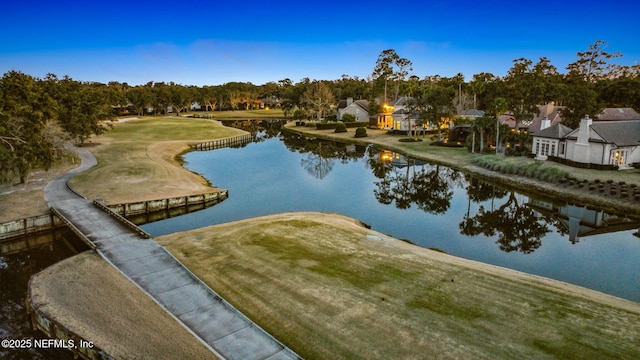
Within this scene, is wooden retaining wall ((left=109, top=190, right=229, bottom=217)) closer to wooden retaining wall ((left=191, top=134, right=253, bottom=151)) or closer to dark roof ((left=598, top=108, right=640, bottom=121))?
wooden retaining wall ((left=191, top=134, right=253, bottom=151))

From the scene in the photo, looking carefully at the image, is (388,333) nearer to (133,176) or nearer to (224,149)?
(133,176)

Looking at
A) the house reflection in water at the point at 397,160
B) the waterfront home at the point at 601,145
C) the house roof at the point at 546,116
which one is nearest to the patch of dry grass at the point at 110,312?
the house reflection in water at the point at 397,160

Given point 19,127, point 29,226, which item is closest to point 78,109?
point 19,127

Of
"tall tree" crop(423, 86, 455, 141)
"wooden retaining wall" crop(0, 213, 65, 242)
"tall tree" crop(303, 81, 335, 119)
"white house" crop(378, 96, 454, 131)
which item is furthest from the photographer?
"tall tree" crop(303, 81, 335, 119)

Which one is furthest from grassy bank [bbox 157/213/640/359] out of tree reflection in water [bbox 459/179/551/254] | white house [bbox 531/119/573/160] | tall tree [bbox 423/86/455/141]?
tall tree [bbox 423/86/455/141]

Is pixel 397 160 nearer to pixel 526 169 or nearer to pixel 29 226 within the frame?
pixel 526 169

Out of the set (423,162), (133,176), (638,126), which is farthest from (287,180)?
(638,126)
